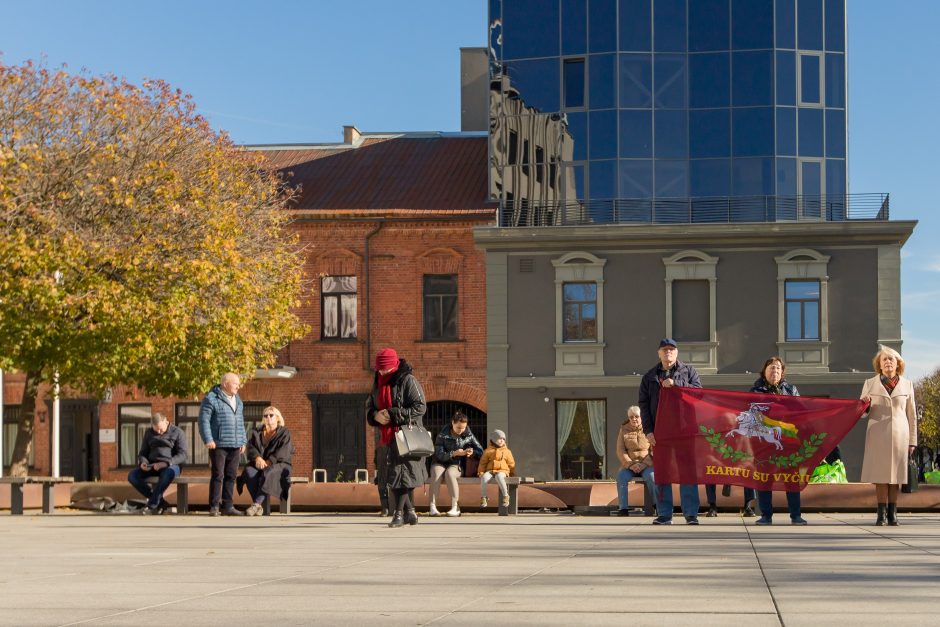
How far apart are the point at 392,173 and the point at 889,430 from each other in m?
30.9

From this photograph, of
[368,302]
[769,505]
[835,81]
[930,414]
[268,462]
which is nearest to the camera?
[769,505]

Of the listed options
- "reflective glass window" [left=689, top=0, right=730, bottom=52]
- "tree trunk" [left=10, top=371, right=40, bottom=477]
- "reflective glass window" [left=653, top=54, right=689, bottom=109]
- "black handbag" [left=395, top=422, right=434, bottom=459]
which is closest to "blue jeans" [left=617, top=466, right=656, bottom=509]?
"black handbag" [left=395, top=422, right=434, bottom=459]

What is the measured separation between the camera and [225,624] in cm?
630

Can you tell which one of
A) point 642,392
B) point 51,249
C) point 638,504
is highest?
point 51,249

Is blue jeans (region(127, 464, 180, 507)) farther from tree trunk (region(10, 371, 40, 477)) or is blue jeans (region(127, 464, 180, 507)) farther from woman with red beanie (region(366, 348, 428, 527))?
tree trunk (region(10, 371, 40, 477))

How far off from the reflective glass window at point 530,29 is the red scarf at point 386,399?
91.7 feet

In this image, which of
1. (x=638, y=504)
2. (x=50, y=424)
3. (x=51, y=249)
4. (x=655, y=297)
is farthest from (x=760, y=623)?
(x=50, y=424)

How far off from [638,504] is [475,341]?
20.3m

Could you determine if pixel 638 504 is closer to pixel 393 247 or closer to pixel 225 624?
pixel 225 624

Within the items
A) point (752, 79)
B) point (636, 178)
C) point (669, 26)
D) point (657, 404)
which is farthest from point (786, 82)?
point (657, 404)

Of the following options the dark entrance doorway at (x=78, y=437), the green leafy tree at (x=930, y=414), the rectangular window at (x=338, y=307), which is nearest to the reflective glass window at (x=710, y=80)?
the rectangular window at (x=338, y=307)

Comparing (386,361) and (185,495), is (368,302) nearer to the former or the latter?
(185,495)

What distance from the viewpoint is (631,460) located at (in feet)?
69.1

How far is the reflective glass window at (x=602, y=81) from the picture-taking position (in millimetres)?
41125
